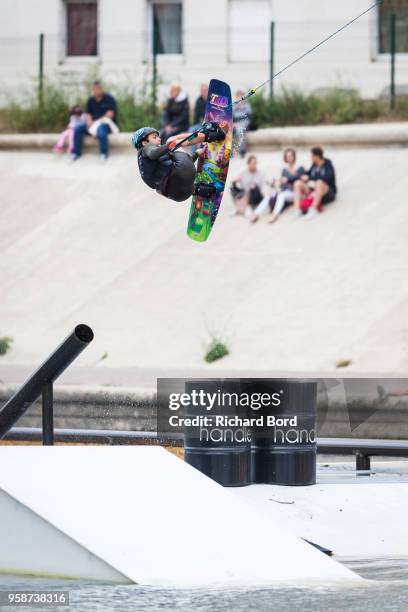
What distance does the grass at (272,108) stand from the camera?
2902 cm

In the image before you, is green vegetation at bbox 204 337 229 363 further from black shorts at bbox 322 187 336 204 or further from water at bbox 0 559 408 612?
water at bbox 0 559 408 612

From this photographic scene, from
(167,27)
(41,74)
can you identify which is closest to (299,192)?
(41,74)

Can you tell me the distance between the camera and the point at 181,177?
13.8 m

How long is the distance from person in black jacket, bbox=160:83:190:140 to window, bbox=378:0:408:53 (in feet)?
19.0

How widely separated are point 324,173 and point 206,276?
249 cm

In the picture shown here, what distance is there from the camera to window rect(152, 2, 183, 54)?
32469 mm

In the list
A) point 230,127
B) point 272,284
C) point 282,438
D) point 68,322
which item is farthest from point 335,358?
point 282,438

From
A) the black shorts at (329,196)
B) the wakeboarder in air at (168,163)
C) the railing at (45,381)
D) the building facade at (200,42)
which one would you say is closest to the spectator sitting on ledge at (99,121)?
the building facade at (200,42)

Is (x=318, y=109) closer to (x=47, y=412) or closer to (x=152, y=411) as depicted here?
(x=152, y=411)

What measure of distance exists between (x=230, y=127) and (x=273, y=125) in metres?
13.9

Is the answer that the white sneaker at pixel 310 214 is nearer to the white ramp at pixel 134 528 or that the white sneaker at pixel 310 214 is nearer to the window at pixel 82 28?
the window at pixel 82 28

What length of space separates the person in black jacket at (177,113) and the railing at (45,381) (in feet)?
56.2

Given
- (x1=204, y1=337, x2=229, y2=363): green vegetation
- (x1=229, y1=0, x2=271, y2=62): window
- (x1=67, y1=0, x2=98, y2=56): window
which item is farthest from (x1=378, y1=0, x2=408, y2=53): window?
(x1=204, y1=337, x2=229, y2=363): green vegetation

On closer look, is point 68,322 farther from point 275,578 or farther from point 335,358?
point 275,578
